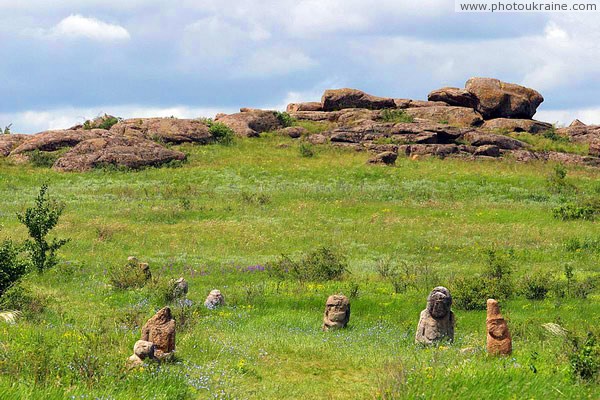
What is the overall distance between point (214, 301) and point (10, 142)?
49.8 metres

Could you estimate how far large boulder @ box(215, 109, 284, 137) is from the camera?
67.4 meters

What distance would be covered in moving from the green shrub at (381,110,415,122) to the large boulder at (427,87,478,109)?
27.9 feet

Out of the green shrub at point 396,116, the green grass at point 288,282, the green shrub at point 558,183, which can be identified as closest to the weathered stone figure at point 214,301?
the green grass at point 288,282

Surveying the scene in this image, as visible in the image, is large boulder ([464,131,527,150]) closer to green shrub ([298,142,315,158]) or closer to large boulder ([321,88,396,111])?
green shrub ([298,142,315,158])

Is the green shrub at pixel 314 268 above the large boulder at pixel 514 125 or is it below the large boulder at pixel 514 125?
below

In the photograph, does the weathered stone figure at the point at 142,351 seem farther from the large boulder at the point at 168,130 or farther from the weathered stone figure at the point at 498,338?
the large boulder at the point at 168,130

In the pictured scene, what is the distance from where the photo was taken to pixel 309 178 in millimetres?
49875

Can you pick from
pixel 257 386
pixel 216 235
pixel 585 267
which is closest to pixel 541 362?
pixel 257 386

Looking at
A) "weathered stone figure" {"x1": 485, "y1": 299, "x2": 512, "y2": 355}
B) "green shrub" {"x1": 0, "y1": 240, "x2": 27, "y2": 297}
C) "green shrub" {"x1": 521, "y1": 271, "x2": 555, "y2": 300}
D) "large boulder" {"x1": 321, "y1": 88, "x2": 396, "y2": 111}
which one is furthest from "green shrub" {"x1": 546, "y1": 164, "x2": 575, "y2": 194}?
"green shrub" {"x1": 0, "y1": 240, "x2": 27, "y2": 297}

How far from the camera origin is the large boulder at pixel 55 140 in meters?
58.1

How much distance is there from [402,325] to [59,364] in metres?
9.50

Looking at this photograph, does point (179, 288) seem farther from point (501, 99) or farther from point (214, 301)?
point (501, 99)

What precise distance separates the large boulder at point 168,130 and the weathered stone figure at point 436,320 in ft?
165

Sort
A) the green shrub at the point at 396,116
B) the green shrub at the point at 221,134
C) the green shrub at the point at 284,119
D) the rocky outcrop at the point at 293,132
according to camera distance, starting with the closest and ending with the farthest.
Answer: the green shrub at the point at 221,134 < the rocky outcrop at the point at 293,132 < the green shrub at the point at 396,116 < the green shrub at the point at 284,119
